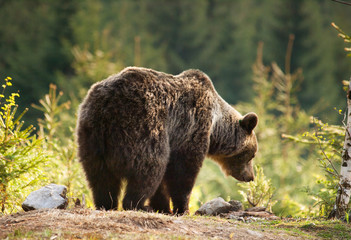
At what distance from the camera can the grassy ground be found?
3.74 metres

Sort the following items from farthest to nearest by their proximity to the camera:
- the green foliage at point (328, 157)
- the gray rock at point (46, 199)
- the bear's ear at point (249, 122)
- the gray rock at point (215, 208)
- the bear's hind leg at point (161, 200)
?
the bear's ear at point (249, 122)
the bear's hind leg at point (161, 200)
the green foliage at point (328, 157)
the gray rock at point (215, 208)
the gray rock at point (46, 199)

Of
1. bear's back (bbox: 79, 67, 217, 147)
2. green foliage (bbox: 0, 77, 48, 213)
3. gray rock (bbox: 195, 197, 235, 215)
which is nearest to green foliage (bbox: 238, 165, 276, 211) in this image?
gray rock (bbox: 195, 197, 235, 215)

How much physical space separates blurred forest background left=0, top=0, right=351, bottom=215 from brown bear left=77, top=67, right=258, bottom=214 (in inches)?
40.4

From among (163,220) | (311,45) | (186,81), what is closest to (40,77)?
(186,81)

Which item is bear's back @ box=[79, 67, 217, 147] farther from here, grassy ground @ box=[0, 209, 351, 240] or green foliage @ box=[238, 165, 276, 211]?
green foliage @ box=[238, 165, 276, 211]

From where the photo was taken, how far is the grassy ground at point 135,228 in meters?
3.74

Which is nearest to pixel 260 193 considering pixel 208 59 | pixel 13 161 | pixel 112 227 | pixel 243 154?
pixel 243 154

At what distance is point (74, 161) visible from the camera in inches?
294

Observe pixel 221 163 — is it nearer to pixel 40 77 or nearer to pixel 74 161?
pixel 74 161

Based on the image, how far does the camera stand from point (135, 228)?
403 centimetres

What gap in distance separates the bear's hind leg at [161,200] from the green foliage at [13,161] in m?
1.59

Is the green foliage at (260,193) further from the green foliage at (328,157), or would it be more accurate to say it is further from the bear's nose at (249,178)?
the green foliage at (328,157)

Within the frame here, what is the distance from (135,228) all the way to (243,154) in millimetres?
3485

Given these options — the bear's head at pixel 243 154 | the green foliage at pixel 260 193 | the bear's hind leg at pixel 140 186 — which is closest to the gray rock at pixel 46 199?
the bear's hind leg at pixel 140 186
